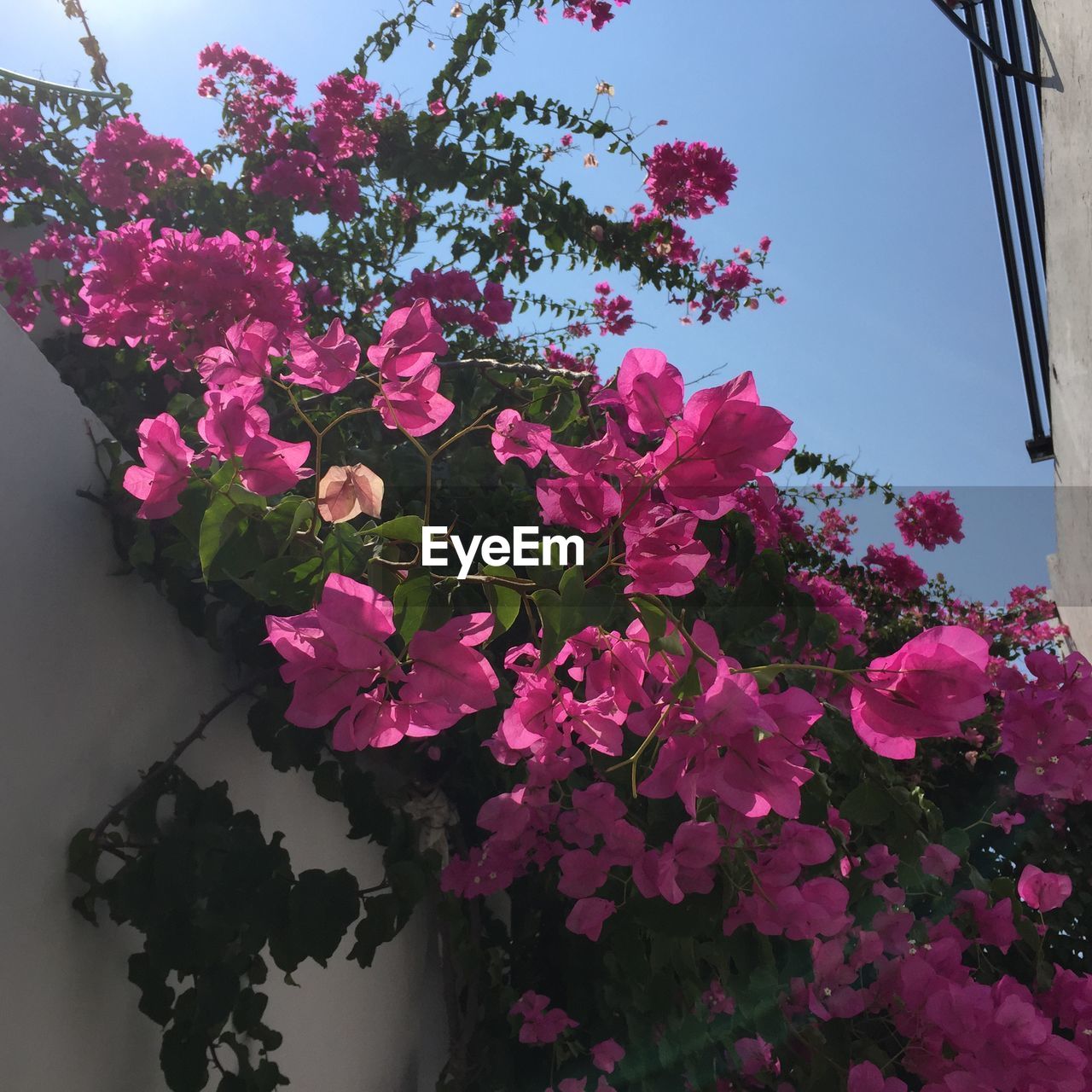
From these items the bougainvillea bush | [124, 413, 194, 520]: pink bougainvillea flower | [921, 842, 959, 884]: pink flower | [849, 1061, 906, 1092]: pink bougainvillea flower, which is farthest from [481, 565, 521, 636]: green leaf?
[921, 842, 959, 884]: pink flower

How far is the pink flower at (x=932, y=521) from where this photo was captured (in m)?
4.55

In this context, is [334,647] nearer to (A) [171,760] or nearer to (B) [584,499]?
(B) [584,499]

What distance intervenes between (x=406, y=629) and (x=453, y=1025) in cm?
140

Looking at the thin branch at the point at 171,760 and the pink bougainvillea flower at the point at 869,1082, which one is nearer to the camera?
the thin branch at the point at 171,760

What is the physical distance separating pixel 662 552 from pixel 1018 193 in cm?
248

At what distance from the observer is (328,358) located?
902 millimetres

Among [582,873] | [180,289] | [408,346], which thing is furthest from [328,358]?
[180,289]

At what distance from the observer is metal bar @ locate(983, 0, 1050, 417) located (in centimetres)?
238

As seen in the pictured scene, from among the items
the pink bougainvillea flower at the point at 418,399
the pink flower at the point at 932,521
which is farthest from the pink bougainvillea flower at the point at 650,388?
the pink flower at the point at 932,521

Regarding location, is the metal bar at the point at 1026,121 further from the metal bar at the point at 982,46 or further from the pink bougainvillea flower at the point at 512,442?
the pink bougainvillea flower at the point at 512,442

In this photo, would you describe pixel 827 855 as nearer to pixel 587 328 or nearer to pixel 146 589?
pixel 146 589

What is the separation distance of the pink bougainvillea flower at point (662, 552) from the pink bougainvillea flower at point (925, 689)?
160mm

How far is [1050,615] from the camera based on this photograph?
544cm

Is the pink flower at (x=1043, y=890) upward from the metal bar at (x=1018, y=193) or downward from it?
downward
